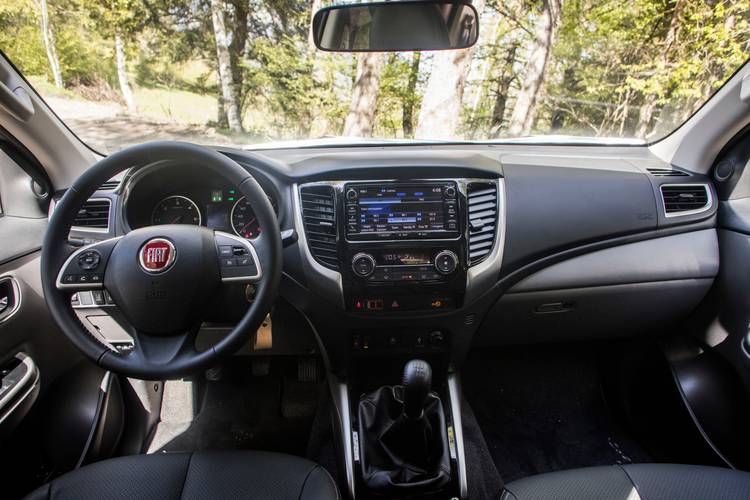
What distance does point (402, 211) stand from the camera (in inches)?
70.1

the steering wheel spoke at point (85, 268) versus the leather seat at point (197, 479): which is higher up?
the steering wheel spoke at point (85, 268)

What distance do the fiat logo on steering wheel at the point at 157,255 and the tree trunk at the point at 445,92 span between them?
102 inches

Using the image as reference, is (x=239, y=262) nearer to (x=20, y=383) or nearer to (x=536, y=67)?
(x=20, y=383)

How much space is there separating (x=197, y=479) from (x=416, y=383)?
2.55 feet

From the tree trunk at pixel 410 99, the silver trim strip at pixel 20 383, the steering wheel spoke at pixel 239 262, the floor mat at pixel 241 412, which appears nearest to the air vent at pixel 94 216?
the silver trim strip at pixel 20 383

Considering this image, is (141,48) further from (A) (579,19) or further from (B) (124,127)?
(A) (579,19)

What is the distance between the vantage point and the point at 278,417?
8.34 ft

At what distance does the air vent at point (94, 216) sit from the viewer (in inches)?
71.1

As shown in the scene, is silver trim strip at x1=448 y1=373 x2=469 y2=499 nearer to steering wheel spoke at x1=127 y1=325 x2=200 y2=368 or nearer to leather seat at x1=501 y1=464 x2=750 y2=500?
leather seat at x1=501 y1=464 x2=750 y2=500

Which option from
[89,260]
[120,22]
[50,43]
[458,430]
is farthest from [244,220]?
[120,22]

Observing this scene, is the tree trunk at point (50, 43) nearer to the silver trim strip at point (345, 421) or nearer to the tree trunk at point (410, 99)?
the silver trim strip at point (345, 421)

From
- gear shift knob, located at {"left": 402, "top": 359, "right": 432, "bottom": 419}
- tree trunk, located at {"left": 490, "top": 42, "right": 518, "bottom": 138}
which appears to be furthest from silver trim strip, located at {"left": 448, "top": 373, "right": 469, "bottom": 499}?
tree trunk, located at {"left": 490, "top": 42, "right": 518, "bottom": 138}

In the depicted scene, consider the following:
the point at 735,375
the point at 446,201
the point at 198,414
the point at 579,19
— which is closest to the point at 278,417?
the point at 198,414

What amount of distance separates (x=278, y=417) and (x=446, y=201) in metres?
1.55
